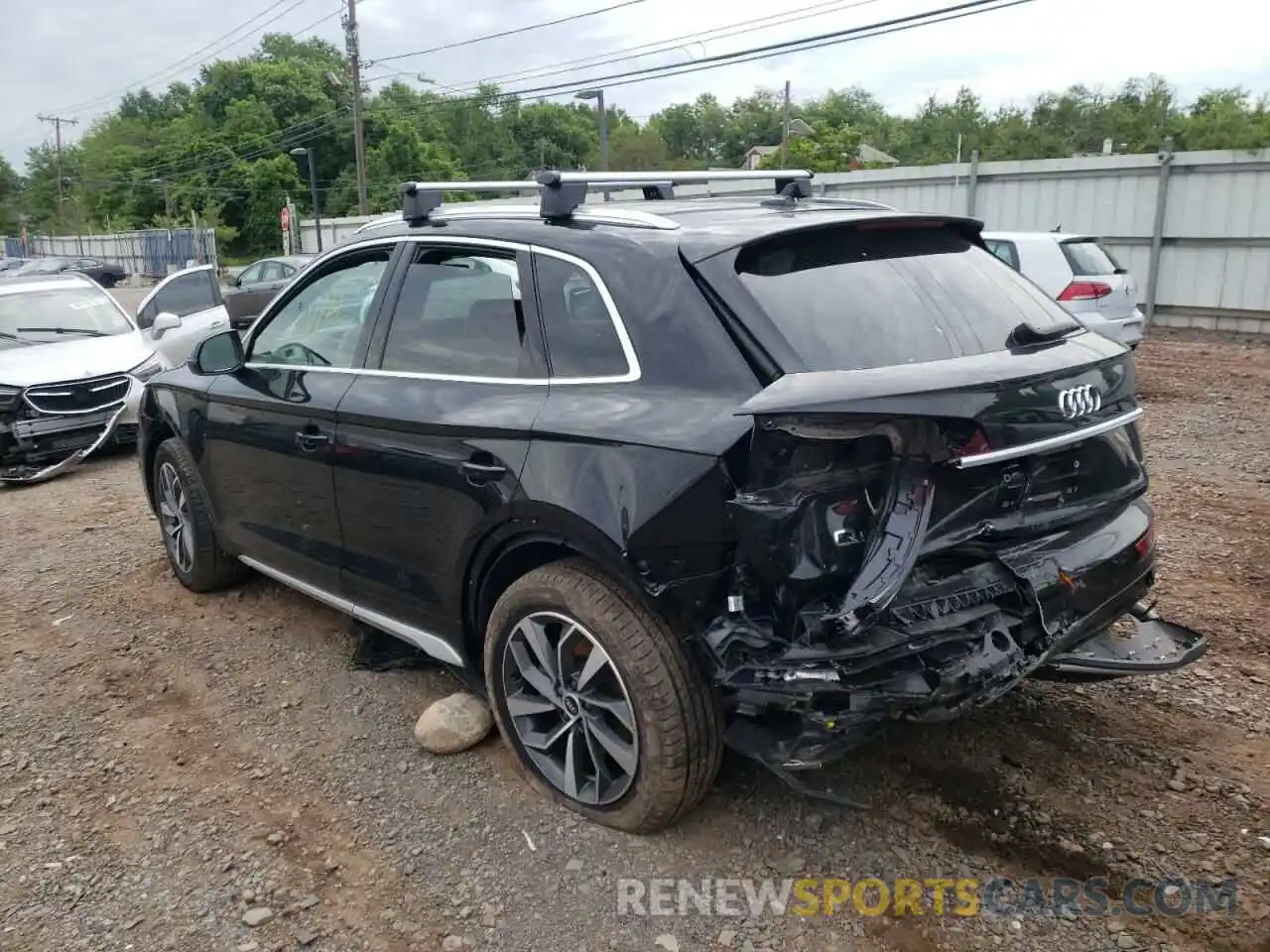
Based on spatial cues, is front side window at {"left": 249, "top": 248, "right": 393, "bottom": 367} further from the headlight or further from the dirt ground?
the headlight

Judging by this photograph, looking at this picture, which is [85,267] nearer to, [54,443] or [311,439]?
[54,443]

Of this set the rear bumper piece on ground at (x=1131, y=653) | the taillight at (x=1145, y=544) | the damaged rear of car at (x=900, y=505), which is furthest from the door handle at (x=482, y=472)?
the taillight at (x=1145, y=544)

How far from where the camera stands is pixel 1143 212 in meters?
15.2

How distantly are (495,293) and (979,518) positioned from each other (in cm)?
173

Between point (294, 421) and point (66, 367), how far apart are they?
5422mm

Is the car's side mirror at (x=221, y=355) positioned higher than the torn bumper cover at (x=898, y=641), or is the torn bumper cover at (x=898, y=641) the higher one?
the car's side mirror at (x=221, y=355)

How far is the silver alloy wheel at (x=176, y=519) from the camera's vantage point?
16.2ft

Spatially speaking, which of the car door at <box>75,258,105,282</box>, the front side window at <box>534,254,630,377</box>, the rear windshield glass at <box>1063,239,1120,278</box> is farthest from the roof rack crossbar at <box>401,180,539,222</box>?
the car door at <box>75,258,105,282</box>

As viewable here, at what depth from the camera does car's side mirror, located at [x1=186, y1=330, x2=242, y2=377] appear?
14.5 ft

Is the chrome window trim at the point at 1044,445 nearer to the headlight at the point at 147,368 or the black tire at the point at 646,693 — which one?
the black tire at the point at 646,693

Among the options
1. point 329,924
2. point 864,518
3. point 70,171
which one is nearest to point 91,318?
point 329,924

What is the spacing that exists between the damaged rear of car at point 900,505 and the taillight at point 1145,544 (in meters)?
0.03

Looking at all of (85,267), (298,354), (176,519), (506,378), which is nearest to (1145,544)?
(506,378)

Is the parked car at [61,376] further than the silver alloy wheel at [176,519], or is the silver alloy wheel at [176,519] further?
the parked car at [61,376]
